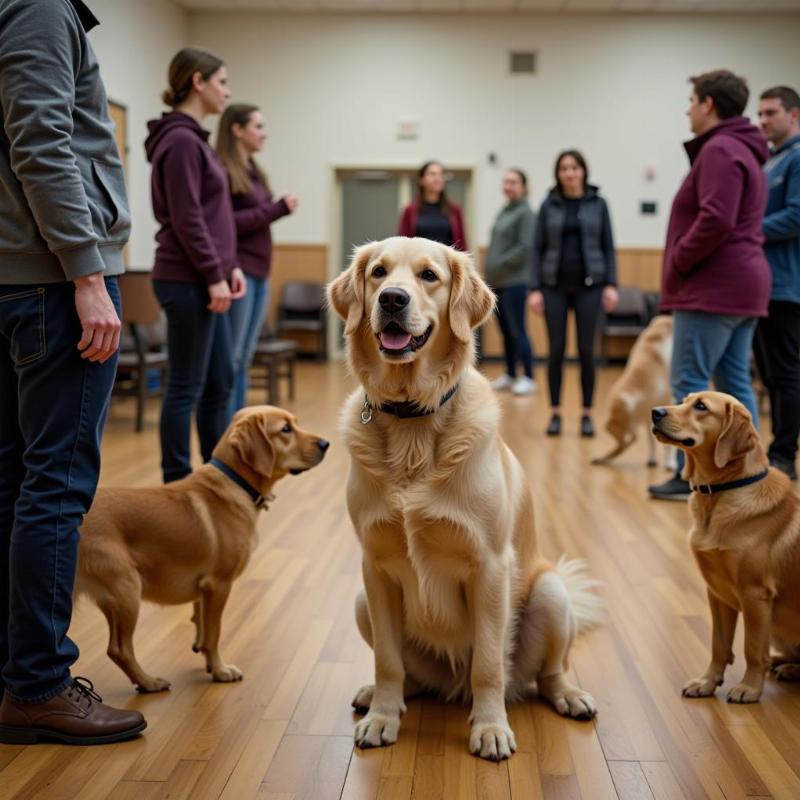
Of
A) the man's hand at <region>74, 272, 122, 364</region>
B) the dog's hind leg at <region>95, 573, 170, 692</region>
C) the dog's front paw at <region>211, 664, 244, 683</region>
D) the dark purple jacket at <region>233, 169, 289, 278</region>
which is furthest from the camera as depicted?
the dark purple jacket at <region>233, 169, 289, 278</region>

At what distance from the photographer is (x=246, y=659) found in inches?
107

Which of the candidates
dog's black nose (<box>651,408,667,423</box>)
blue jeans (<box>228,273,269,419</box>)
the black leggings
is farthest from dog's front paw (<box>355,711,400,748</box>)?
the black leggings

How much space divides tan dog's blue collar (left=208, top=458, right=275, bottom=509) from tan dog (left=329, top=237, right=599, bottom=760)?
0.50 m

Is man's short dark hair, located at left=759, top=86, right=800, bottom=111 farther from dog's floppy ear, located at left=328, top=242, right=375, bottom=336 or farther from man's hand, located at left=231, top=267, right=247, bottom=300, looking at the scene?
dog's floppy ear, located at left=328, top=242, right=375, bottom=336

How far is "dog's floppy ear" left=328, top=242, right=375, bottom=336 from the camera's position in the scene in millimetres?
2230

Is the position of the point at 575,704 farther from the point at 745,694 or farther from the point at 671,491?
the point at 671,491

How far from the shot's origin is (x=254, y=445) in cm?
266

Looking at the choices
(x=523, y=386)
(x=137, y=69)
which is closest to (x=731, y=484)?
(x=523, y=386)

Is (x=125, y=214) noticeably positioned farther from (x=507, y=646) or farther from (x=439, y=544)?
(x=507, y=646)

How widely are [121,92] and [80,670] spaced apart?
869 centimetres

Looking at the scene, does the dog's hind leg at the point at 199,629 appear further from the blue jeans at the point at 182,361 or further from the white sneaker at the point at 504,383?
the white sneaker at the point at 504,383

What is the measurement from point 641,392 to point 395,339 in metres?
3.86

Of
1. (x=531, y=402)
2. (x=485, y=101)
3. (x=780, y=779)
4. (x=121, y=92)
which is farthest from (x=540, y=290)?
(x=485, y=101)

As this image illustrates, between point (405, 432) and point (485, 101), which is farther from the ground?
point (485, 101)
